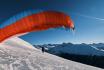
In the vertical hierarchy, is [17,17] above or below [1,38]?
above

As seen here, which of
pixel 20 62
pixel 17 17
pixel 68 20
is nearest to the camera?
pixel 17 17

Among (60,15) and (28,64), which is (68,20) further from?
(28,64)

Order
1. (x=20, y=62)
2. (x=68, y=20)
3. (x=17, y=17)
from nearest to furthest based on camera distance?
(x=17, y=17)
(x=68, y=20)
(x=20, y=62)

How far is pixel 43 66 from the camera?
62.6 feet

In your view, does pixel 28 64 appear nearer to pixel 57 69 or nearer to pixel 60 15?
pixel 57 69

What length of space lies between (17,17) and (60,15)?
231cm

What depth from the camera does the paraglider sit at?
46.8 feet

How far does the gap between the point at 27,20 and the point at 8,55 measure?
18.9 ft

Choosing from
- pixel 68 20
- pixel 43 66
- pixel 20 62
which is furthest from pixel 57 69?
pixel 68 20

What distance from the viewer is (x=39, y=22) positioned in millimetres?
14203

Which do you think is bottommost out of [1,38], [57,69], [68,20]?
[57,69]

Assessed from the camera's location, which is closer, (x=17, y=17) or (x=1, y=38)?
(x=17, y=17)

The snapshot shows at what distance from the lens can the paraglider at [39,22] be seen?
14250 mm

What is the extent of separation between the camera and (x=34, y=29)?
15086 mm
